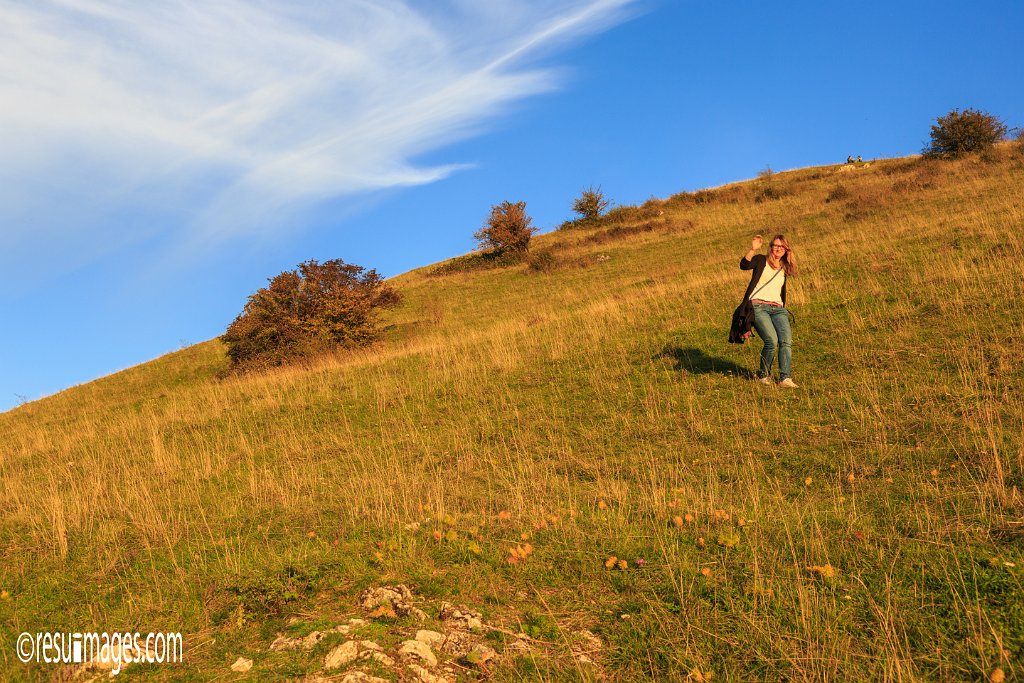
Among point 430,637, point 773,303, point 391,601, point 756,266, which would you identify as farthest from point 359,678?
point 756,266

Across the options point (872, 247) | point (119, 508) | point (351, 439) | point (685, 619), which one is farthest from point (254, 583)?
→ point (872, 247)

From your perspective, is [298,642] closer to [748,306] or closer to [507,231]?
[748,306]

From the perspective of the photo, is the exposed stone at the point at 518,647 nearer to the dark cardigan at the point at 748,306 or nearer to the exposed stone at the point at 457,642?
the exposed stone at the point at 457,642

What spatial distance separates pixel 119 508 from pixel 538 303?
18.5 m

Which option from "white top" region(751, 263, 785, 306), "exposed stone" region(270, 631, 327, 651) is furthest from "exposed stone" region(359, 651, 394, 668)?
"white top" region(751, 263, 785, 306)

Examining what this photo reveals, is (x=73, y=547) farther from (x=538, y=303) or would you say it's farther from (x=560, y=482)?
(x=538, y=303)

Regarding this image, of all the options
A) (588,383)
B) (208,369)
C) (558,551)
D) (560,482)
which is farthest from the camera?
(208,369)

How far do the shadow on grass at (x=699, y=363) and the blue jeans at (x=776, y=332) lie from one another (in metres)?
0.80

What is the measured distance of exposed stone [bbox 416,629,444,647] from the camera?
14.1ft

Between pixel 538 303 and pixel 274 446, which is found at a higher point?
pixel 538 303

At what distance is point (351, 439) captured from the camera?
11.2 meters

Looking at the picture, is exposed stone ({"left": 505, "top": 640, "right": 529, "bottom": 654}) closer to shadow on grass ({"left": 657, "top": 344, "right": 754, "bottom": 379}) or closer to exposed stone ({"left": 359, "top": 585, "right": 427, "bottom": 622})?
exposed stone ({"left": 359, "top": 585, "right": 427, "bottom": 622})

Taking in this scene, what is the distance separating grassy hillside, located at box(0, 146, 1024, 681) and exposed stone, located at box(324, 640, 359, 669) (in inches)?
4.3

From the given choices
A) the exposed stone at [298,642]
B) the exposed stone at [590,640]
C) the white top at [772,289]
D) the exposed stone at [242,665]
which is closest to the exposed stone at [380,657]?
the exposed stone at [298,642]
